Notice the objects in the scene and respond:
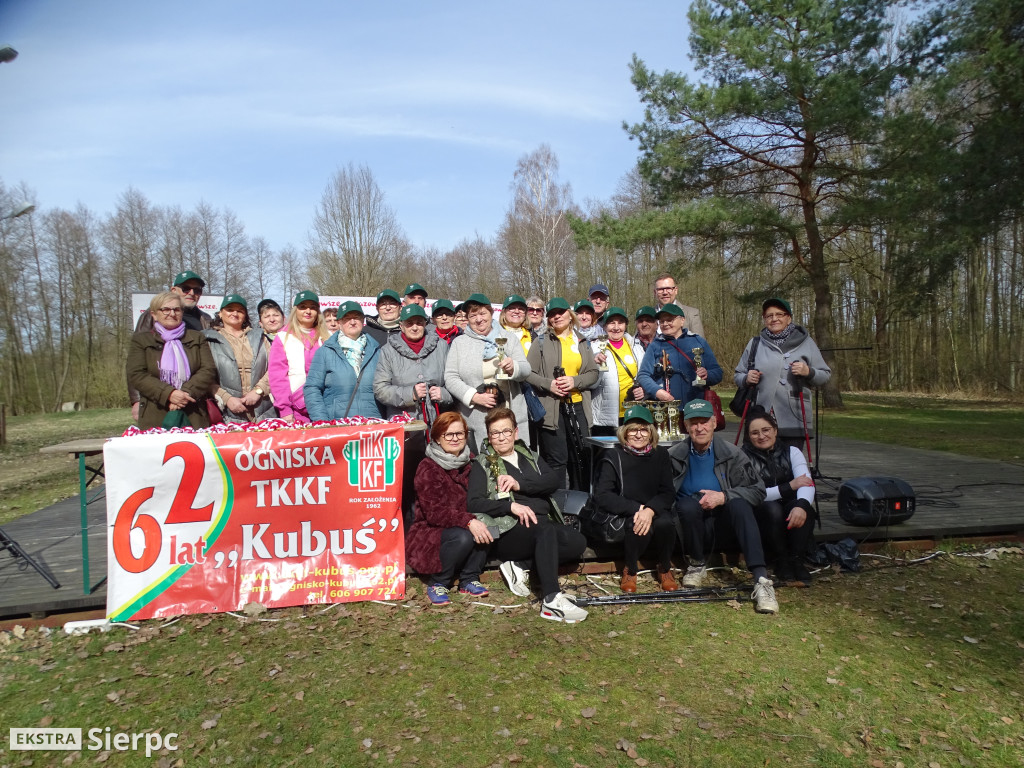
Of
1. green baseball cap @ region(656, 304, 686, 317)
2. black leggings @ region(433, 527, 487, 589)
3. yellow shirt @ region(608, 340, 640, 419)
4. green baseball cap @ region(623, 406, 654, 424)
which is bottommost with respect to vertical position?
black leggings @ region(433, 527, 487, 589)

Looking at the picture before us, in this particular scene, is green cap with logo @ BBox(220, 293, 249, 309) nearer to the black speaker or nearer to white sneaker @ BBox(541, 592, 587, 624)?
white sneaker @ BBox(541, 592, 587, 624)

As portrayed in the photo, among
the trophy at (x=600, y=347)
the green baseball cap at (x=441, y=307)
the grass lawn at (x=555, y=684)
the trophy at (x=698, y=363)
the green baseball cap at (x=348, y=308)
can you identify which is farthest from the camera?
the green baseball cap at (x=441, y=307)

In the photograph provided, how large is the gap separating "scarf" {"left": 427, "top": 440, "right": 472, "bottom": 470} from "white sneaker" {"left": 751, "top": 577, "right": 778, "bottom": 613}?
2.13 metres

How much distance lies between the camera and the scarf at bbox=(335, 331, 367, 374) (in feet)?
17.4

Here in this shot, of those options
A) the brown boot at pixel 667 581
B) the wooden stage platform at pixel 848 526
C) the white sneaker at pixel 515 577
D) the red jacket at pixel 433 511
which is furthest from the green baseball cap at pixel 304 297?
the brown boot at pixel 667 581

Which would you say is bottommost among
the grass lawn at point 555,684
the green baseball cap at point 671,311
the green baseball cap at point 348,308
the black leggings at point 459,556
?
the grass lawn at point 555,684

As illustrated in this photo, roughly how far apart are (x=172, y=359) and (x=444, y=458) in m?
2.27

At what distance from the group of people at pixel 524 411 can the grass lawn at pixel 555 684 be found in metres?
0.44

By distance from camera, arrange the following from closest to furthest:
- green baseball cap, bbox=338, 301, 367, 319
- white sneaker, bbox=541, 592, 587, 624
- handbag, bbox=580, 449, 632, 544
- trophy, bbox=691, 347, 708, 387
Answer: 1. white sneaker, bbox=541, 592, 587, 624
2. handbag, bbox=580, 449, 632, 544
3. green baseball cap, bbox=338, 301, 367, 319
4. trophy, bbox=691, 347, 708, 387

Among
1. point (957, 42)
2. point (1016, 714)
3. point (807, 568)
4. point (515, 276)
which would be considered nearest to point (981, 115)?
point (957, 42)

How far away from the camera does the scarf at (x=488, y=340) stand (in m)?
5.45

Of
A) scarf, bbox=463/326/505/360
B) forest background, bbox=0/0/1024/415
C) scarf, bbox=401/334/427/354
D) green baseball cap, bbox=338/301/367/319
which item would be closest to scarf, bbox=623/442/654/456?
scarf, bbox=463/326/505/360

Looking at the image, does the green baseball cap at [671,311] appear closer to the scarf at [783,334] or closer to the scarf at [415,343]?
the scarf at [783,334]

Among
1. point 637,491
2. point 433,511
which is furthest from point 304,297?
point 637,491
